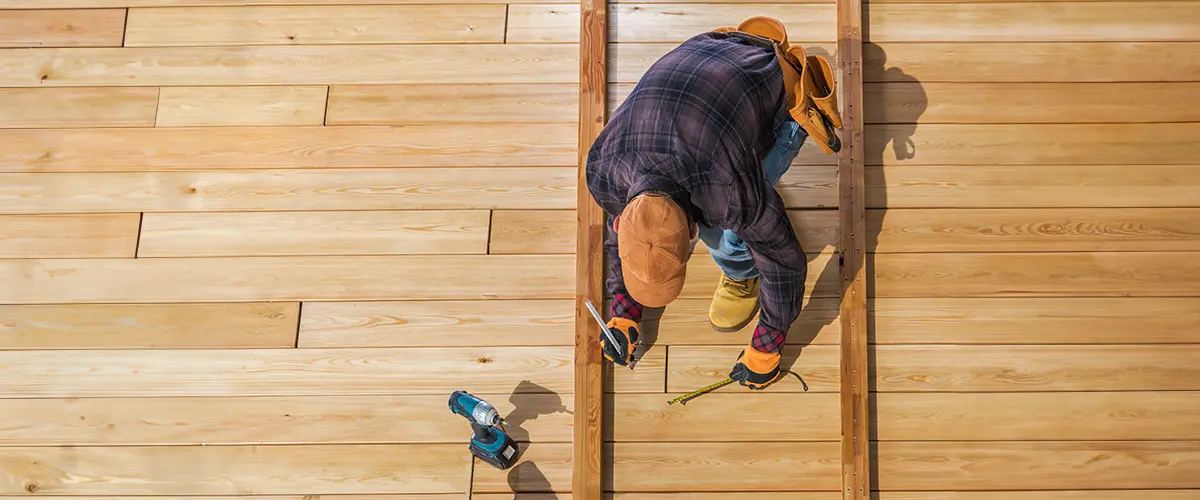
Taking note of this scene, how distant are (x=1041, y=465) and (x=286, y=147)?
8.21 feet

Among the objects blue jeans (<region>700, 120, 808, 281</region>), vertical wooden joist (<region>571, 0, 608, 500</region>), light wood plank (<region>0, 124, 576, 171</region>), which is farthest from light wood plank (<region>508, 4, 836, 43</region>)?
blue jeans (<region>700, 120, 808, 281</region>)

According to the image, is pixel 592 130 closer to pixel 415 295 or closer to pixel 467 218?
pixel 467 218

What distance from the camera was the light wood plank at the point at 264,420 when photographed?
6.91 ft

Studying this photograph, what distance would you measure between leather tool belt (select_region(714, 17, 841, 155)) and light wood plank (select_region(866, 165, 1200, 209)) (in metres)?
0.56

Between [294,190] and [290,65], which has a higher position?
[290,65]

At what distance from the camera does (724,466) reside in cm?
205

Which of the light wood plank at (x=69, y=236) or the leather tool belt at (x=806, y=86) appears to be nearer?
the leather tool belt at (x=806, y=86)

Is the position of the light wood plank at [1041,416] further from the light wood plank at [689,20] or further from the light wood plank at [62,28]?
the light wood plank at [62,28]

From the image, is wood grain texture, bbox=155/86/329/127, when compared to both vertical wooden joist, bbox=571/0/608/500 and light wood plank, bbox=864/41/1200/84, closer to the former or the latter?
vertical wooden joist, bbox=571/0/608/500

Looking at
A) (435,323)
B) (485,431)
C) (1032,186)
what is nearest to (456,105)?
(435,323)

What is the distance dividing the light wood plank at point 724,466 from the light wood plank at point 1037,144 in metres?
0.93

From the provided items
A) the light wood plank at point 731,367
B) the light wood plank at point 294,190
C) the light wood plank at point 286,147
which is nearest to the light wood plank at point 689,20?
the light wood plank at point 286,147

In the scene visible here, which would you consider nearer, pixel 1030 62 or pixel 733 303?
pixel 733 303

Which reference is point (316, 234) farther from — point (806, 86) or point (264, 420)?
point (806, 86)
